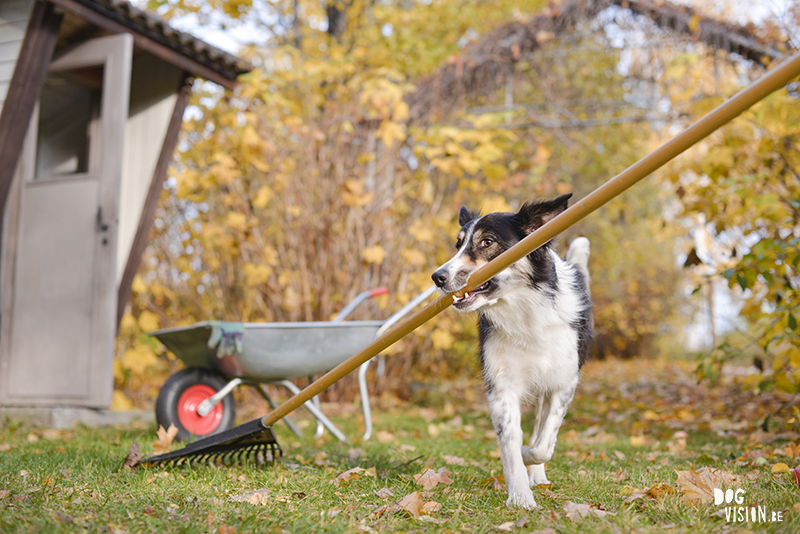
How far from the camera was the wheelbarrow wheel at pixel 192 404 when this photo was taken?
345 cm

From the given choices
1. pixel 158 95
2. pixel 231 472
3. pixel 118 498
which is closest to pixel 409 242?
pixel 158 95

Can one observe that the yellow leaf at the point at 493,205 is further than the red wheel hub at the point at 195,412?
Yes

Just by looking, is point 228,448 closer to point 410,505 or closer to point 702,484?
point 410,505

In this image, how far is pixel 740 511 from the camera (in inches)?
72.4

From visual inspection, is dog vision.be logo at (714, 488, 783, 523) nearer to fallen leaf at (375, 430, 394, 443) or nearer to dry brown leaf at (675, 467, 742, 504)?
dry brown leaf at (675, 467, 742, 504)

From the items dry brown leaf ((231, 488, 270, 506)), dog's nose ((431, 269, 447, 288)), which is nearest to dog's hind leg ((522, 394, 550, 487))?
dog's nose ((431, 269, 447, 288))

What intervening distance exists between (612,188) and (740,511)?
40.9 inches

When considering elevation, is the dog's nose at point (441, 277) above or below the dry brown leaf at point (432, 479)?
above

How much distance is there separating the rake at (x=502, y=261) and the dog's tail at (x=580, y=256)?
103 cm

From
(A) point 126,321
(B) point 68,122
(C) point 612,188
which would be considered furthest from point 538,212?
(B) point 68,122

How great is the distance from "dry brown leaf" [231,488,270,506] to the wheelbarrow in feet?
4.13

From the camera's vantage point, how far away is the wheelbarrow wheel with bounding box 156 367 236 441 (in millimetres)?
3449

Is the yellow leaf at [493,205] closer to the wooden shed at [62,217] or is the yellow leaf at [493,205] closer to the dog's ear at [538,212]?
the wooden shed at [62,217]

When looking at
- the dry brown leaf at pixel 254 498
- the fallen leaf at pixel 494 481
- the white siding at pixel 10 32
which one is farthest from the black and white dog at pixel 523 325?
the white siding at pixel 10 32
